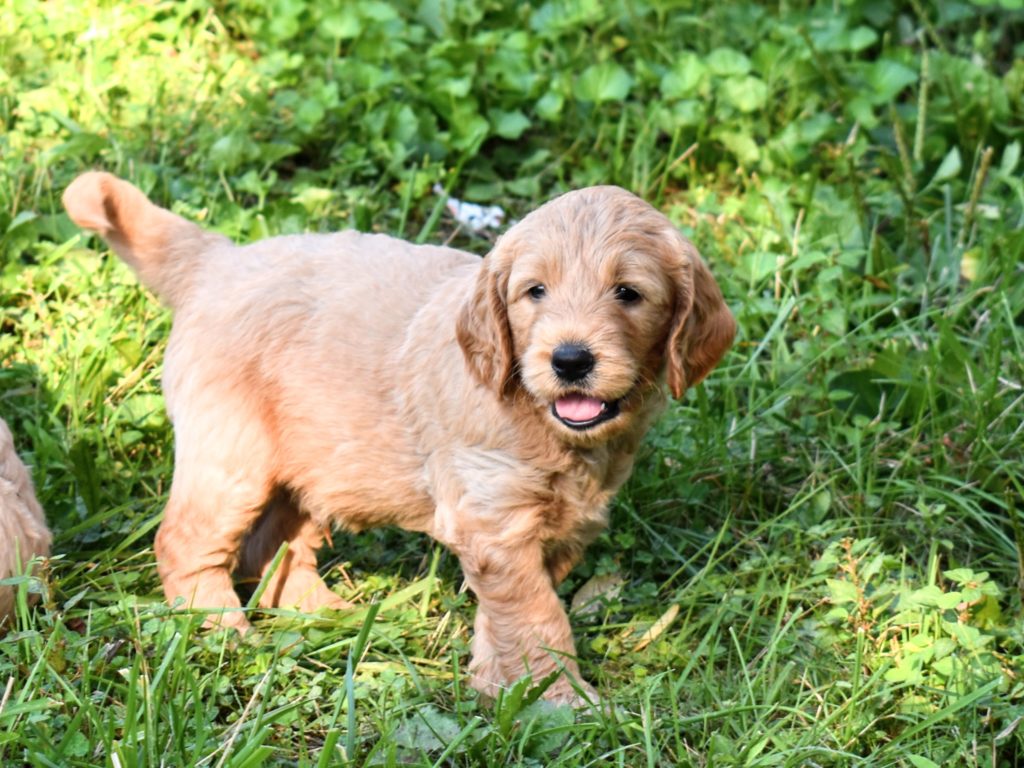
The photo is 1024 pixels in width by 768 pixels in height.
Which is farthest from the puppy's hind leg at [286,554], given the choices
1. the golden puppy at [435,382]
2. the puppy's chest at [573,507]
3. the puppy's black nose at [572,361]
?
the puppy's black nose at [572,361]

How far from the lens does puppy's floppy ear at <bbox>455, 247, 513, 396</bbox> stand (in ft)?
13.3

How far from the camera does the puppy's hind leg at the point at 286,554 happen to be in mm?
4844

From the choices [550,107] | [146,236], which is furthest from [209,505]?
[550,107]

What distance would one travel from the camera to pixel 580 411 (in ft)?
13.0

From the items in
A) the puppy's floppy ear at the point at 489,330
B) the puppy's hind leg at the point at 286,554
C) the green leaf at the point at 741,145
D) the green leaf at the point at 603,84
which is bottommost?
the puppy's hind leg at the point at 286,554

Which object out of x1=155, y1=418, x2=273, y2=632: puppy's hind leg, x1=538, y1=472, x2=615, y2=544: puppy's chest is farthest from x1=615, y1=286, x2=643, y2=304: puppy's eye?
x1=155, y1=418, x2=273, y2=632: puppy's hind leg

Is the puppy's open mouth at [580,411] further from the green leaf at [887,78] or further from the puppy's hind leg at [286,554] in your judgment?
the green leaf at [887,78]

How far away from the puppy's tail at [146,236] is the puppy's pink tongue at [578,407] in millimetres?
1443

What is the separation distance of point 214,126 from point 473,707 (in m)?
3.59

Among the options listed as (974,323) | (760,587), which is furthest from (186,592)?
(974,323)

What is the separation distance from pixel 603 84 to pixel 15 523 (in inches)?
154

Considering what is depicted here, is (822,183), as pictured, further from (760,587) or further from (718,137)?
(760,587)

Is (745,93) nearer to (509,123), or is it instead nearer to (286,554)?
(509,123)

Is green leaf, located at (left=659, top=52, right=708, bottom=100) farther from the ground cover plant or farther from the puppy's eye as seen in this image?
the puppy's eye
